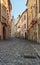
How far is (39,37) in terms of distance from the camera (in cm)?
2777

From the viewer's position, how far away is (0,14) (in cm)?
3925

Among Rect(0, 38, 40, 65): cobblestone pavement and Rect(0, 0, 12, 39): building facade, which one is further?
Rect(0, 0, 12, 39): building facade

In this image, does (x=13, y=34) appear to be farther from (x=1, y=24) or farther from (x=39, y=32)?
(x=39, y=32)

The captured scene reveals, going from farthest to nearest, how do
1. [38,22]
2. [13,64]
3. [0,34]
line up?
[0,34], [38,22], [13,64]

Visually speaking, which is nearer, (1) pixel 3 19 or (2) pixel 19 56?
(2) pixel 19 56

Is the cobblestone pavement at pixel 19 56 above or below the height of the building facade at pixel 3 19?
below

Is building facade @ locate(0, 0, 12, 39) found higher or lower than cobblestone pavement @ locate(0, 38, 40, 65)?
higher

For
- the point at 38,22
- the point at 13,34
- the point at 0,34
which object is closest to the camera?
the point at 38,22

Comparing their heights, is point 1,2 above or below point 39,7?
above

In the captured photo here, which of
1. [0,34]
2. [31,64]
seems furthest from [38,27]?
[31,64]

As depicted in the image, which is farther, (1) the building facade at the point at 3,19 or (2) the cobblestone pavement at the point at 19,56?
(1) the building facade at the point at 3,19

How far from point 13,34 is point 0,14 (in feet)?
285

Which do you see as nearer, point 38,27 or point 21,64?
point 21,64

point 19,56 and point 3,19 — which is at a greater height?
point 3,19
